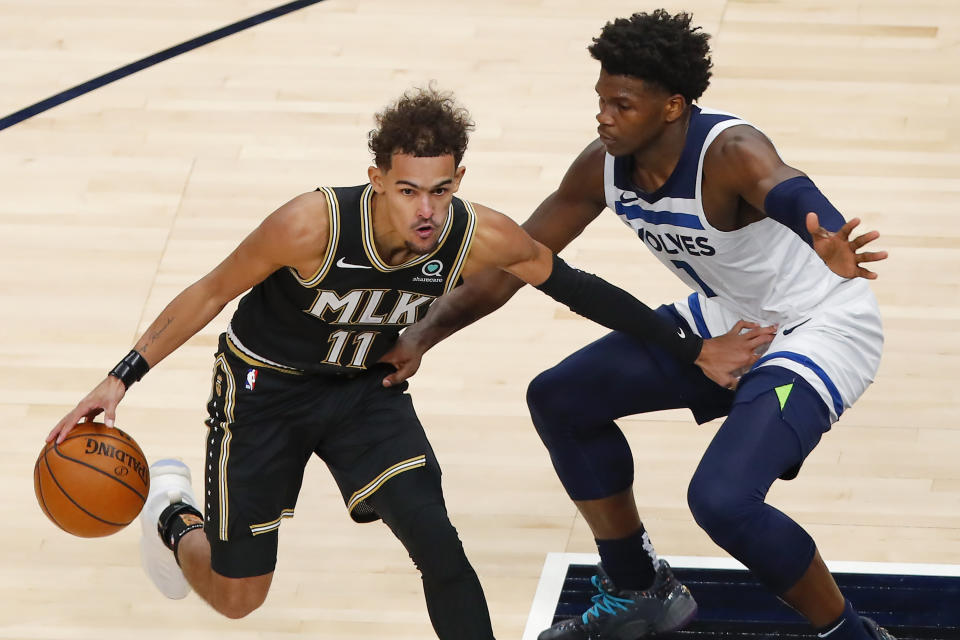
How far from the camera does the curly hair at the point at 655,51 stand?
3867mm

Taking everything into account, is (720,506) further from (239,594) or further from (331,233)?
(239,594)

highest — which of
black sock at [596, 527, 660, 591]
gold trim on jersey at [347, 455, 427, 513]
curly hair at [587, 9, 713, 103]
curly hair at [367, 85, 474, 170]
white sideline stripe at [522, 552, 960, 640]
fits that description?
curly hair at [587, 9, 713, 103]

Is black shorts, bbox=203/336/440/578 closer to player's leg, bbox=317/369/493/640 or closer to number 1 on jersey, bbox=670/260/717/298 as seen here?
player's leg, bbox=317/369/493/640

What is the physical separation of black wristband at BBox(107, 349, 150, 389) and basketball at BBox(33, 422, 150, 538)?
0.76 ft

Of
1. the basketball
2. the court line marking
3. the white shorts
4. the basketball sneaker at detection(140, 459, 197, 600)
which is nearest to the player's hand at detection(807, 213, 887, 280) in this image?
the white shorts

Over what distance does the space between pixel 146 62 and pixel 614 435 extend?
399cm

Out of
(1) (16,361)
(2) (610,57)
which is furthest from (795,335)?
(1) (16,361)

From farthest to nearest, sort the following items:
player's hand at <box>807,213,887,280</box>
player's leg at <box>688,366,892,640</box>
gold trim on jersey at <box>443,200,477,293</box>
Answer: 1. gold trim on jersey at <box>443,200,477,293</box>
2. player's leg at <box>688,366,892,640</box>
3. player's hand at <box>807,213,887,280</box>

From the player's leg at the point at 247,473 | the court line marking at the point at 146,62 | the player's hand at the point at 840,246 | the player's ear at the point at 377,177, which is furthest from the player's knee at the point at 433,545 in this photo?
the court line marking at the point at 146,62

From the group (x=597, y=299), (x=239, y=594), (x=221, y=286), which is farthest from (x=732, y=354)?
(x=239, y=594)

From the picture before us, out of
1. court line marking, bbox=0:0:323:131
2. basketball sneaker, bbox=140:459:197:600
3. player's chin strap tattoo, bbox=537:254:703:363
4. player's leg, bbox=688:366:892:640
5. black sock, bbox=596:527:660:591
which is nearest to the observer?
player's leg, bbox=688:366:892:640

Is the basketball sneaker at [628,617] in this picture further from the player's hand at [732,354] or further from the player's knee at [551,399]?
the player's hand at [732,354]

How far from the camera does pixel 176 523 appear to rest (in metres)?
4.51

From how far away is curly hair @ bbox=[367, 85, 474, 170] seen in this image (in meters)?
3.65
